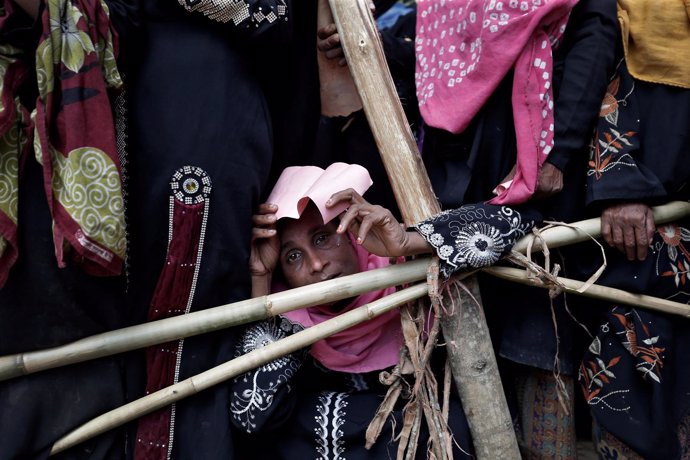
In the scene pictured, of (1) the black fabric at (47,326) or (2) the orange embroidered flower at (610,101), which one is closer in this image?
(1) the black fabric at (47,326)

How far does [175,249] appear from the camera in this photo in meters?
1.85

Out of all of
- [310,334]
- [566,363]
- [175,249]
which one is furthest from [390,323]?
[175,249]

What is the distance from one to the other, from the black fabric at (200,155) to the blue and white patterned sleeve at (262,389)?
4 cm

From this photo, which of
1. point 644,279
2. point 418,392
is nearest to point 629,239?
point 644,279

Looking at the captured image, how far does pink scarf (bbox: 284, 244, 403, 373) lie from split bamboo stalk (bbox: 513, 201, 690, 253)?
0.43 metres

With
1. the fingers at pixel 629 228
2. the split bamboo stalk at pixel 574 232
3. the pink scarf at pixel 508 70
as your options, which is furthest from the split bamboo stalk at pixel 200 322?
the fingers at pixel 629 228

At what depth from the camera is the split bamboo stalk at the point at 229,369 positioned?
1.81 m

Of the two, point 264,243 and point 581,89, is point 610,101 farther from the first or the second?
point 264,243

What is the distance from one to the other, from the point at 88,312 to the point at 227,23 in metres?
0.81

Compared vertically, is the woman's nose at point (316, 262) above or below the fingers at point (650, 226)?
above

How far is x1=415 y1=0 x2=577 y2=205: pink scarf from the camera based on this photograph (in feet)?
6.55

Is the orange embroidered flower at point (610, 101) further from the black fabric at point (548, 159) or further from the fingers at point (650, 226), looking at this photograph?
the fingers at point (650, 226)

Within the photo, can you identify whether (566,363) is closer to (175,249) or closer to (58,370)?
(175,249)

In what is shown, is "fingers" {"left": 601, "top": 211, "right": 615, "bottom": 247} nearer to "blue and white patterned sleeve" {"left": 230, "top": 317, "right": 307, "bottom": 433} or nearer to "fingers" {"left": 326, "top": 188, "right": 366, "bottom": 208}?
"fingers" {"left": 326, "top": 188, "right": 366, "bottom": 208}
